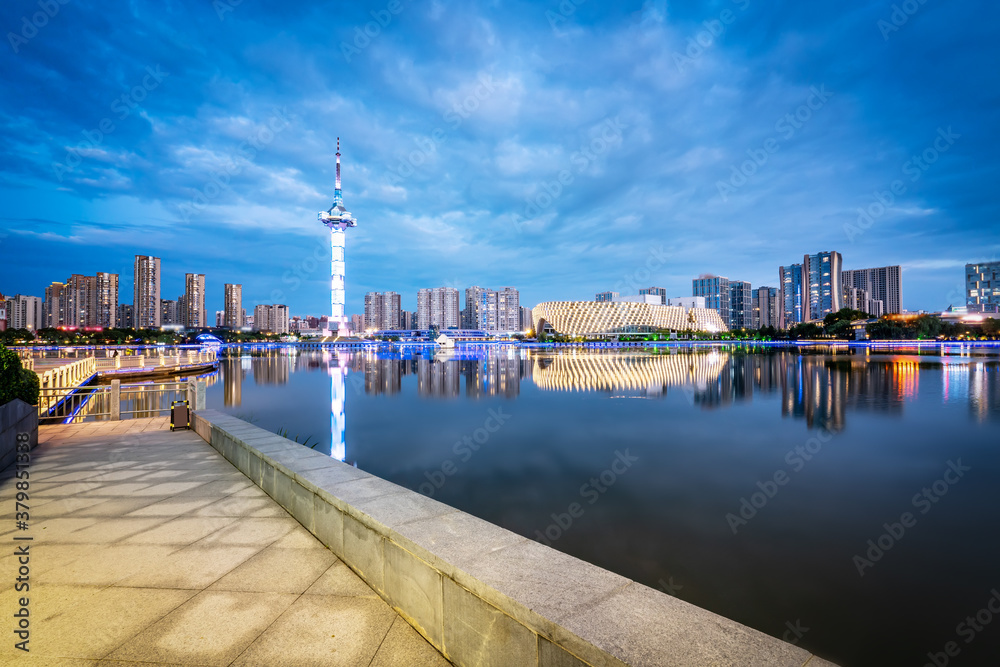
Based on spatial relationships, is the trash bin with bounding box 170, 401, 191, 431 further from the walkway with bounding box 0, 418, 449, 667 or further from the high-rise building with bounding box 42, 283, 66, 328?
the high-rise building with bounding box 42, 283, 66, 328

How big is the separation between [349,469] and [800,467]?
12008 millimetres

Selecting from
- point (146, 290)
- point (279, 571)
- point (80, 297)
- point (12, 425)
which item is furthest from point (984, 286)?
point (80, 297)

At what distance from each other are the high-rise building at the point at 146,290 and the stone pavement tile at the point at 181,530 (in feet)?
623

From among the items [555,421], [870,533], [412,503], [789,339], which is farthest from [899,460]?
[789,339]

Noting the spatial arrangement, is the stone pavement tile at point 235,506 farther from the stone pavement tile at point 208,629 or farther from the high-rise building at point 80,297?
the high-rise building at point 80,297

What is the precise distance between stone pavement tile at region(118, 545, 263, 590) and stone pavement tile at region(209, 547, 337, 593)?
0.43 ft

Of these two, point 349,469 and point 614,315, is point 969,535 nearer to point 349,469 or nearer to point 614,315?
point 349,469

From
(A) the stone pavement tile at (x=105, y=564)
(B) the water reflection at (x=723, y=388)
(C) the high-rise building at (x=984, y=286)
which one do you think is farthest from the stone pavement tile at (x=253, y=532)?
(C) the high-rise building at (x=984, y=286)

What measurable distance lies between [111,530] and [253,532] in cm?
168


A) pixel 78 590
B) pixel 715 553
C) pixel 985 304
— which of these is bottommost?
pixel 715 553

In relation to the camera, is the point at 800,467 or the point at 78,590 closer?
the point at 78,590

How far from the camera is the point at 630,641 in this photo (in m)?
2.25

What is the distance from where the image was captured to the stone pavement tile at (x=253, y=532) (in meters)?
4.86

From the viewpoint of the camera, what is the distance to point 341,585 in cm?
398
